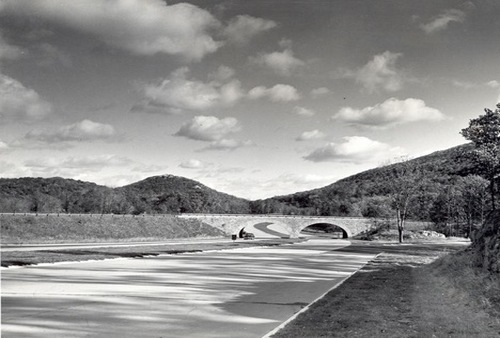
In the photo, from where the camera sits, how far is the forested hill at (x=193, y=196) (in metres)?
83.2

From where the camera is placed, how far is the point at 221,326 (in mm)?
9555

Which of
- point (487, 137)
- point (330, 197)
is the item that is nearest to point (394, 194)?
point (487, 137)

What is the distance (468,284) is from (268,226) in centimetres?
8798

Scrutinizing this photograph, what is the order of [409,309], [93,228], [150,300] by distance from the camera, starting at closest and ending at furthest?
1. [409,309]
2. [150,300]
3. [93,228]

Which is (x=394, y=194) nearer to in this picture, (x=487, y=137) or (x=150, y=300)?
(x=487, y=137)

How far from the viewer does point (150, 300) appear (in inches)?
494

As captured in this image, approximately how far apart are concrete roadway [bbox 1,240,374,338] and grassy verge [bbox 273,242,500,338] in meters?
0.88

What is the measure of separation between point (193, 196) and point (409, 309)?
145 m

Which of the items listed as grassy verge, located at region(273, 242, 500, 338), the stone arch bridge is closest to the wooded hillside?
the stone arch bridge

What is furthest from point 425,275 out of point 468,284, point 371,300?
point 371,300

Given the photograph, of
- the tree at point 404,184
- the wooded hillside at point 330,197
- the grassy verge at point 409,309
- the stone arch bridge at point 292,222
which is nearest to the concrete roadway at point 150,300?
the grassy verge at point 409,309

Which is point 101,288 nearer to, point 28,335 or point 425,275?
point 28,335

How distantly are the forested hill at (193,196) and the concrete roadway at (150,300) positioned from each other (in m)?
26.1

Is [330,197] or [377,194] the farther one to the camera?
[330,197]
